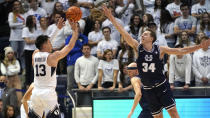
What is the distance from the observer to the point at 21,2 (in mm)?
15570

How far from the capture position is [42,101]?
28.6ft

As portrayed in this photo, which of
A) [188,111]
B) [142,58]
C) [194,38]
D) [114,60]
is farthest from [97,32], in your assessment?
[142,58]

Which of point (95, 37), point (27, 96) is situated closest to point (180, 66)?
point (95, 37)

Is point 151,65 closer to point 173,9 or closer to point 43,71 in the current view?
point 43,71

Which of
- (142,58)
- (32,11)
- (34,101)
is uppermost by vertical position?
(32,11)

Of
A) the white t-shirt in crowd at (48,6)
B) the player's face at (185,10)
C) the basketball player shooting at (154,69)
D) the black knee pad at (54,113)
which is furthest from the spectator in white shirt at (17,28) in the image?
the basketball player shooting at (154,69)

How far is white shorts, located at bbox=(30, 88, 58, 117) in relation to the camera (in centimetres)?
873

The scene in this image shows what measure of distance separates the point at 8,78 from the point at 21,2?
329 cm

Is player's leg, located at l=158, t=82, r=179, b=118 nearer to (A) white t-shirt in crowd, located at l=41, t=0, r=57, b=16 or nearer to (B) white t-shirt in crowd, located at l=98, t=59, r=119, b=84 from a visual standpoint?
(B) white t-shirt in crowd, located at l=98, t=59, r=119, b=84

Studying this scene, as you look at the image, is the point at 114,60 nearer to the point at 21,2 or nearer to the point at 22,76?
the point at 22,76

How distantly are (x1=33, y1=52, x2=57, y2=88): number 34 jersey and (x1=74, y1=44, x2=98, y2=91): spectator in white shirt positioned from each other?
3583mm

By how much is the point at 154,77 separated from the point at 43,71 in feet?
6.63

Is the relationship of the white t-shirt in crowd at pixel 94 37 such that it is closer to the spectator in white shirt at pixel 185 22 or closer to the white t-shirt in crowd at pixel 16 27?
the spectator in white shirt at pixel 185 22

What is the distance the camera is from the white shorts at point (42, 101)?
344 inches
